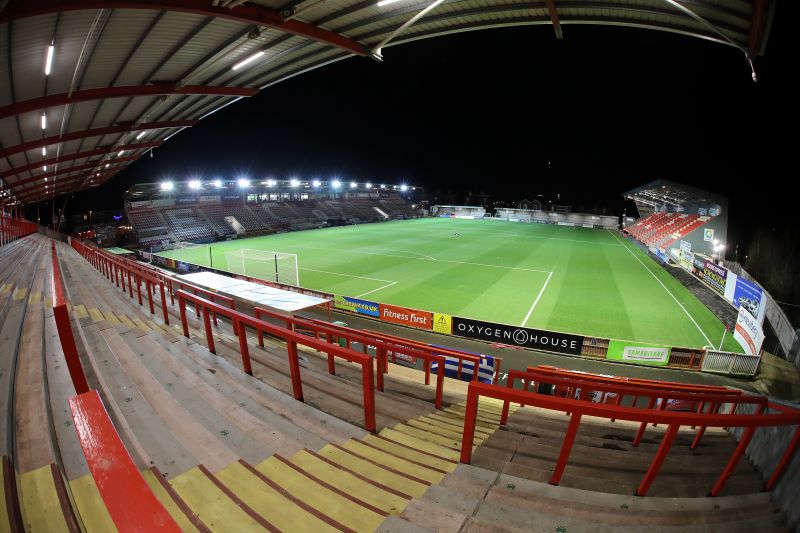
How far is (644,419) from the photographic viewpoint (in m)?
2.69

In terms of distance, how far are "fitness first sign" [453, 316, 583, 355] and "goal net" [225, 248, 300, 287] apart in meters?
13.0

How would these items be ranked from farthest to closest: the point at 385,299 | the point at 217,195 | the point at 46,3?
the point at 217,195 < the point at 385,299 < the point at 46,3

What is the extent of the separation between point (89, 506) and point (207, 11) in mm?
8703

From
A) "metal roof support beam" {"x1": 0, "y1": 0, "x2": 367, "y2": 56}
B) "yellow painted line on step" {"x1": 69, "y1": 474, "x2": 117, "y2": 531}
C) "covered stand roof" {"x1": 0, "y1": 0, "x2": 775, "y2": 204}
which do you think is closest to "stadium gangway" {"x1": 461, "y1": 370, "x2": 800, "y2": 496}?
"yellow painted line on step" {"x1": 69, "y1": 474, "x2": 117, "y2": 531}

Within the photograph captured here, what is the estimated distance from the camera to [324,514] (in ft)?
8.45

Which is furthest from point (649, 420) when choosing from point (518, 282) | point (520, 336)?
point (518, 282)

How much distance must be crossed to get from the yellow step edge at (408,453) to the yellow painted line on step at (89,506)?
87.7 inches

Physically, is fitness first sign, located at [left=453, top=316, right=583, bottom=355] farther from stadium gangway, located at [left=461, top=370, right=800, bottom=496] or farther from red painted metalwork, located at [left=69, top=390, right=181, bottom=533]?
red painted metalwork, located at [left=69, top=390, right=181, bottom=533]

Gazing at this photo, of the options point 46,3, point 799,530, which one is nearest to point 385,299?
point 46,3

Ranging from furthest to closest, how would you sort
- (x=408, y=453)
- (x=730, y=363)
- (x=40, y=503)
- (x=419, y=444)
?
(x=730, y=363), (x=419, y=444), (x=408, y=453), (x=40, y=503)

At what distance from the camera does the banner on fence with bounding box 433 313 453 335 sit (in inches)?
648

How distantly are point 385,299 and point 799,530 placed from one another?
19317 mm

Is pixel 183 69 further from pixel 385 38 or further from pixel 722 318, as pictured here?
pixel 722 318

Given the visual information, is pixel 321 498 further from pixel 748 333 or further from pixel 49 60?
pixel 748 333
